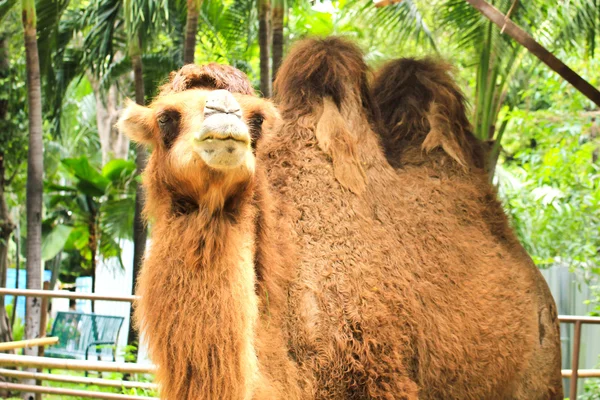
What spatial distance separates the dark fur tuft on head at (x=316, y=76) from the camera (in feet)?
12.0

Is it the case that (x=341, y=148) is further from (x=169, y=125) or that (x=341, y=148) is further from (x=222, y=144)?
(x=222, y=144)

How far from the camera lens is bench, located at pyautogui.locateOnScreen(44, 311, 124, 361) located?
11492mm

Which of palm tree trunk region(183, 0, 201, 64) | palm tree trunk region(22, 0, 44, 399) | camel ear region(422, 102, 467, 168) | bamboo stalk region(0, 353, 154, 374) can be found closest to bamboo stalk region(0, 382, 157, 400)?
bamboo stalk region(0, 353, 154, 374)

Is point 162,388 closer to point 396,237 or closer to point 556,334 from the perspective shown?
point 396,237

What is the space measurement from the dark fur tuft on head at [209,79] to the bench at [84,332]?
9069mm

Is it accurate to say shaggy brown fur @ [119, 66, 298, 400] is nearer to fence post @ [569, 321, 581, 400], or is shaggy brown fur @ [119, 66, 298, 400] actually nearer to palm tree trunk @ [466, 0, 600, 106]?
palm tree trunk @ [466, 0, 600, 106]

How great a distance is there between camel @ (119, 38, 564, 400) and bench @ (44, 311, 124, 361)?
861cm

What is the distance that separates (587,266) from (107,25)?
276 inches

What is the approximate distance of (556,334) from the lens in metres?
3.90

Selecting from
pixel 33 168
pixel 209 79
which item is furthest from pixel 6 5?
pixel 209 79

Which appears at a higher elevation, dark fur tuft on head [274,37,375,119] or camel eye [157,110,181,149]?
dark fur tuft on head [274,37,375,119]

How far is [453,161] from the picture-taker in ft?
13.1

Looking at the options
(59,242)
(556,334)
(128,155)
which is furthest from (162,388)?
(128,155)

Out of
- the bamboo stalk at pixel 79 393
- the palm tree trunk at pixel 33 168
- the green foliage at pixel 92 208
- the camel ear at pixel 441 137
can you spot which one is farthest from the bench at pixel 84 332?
the camel ear at pixel 441 137
